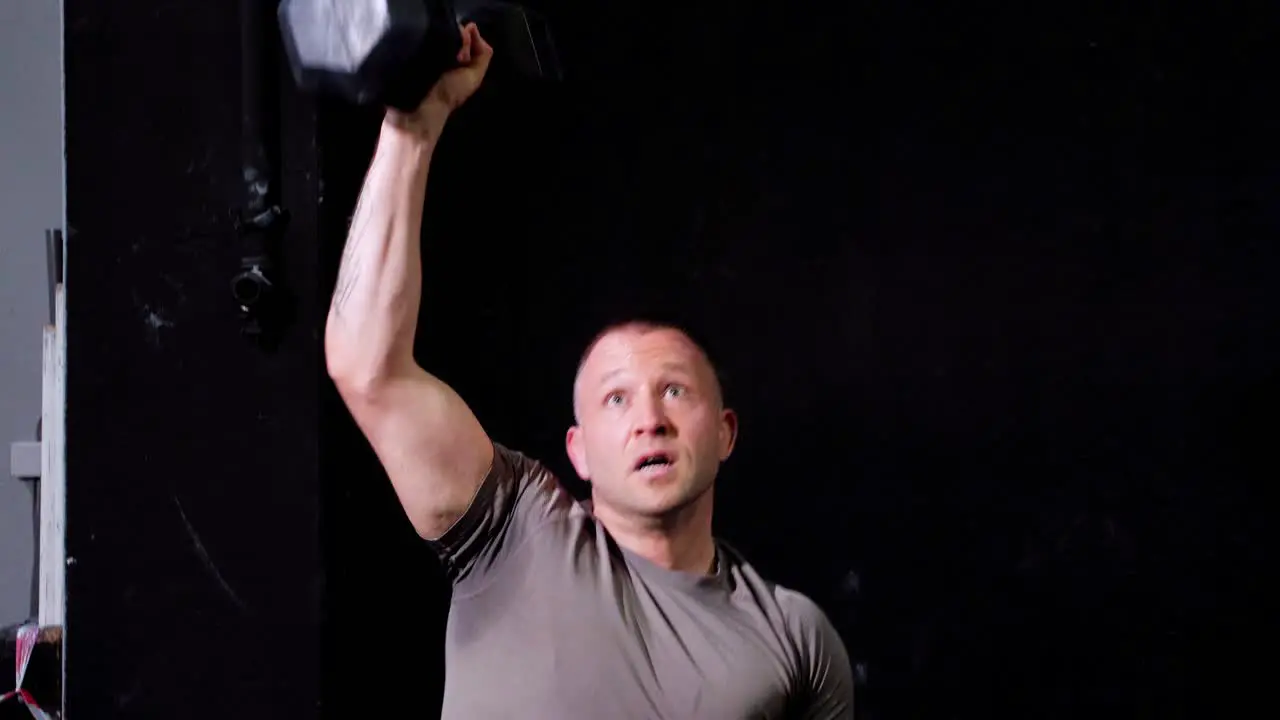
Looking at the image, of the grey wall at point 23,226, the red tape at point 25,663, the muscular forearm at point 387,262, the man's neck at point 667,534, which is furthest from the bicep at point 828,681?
the grey wall at point 23,226

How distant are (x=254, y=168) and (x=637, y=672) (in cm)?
52

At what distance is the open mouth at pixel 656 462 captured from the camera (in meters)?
0.91

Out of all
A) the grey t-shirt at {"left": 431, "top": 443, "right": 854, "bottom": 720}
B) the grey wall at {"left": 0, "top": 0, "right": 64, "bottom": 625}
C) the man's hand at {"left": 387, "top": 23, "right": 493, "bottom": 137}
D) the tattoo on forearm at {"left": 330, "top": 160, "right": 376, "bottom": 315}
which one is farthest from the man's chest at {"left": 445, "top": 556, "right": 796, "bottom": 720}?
the grey wall at {"left": 0, "top": 0, "right": 64, "bottom": 625}

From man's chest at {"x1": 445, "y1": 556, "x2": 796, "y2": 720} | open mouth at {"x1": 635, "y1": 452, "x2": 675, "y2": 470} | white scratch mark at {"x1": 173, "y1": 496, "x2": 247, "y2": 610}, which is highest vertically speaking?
open mouth at {"x1": 635, "y1": 452, "x2": 675, "y2": 470}

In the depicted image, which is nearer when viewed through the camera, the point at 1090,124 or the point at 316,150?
the point at 316,150

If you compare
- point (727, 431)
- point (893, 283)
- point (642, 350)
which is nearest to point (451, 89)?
point (642, 350)

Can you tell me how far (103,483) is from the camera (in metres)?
1.01

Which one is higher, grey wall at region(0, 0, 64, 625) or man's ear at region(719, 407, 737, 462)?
grey wall at region(0, 0, 64, 625)

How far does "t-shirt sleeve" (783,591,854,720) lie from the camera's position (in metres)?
0.94

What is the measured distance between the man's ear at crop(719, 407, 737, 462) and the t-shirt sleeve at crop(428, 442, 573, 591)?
139 millimetres

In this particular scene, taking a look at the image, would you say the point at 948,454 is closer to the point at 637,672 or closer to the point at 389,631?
the point at 637,672

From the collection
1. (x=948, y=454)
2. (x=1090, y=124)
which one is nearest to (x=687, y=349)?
(x=948, y=454)

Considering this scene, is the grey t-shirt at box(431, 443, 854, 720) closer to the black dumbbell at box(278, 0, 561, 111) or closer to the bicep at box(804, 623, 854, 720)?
the bicep at box(804, 623, 854, 720)

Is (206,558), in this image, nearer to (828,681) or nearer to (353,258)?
(353,258)
